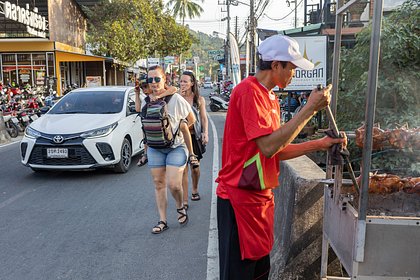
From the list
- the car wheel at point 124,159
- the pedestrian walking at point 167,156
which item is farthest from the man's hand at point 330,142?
the car wheel at point 124,159

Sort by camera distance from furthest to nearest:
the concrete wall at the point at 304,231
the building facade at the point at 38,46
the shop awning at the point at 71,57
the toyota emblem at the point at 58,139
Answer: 1. the shop awning at the point at 71,57
2. the building facade at the point at 38,46
3. the toyota emblem at the point at 58,139
4. the concrete wall at the point at 304,231

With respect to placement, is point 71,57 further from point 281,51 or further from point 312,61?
point 281,51

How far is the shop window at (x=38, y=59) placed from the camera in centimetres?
2741

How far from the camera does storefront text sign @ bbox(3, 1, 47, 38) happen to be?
2081cm

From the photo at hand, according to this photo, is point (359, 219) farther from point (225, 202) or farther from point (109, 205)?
point (109, 205)

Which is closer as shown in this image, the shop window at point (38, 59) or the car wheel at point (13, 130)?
the car wheel at point (13, 130)

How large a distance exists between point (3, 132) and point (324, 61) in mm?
8870

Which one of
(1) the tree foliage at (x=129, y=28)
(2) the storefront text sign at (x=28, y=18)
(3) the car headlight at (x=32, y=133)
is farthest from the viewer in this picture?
(1) the tree foliage at (x=129, y=28)

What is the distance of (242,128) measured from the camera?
2270 mm

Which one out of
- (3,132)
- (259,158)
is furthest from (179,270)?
(3,132)

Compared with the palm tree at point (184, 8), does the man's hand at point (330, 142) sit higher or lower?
lower

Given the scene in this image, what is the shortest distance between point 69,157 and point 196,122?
2.55 m

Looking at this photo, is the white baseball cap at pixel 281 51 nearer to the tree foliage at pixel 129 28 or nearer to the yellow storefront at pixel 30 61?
the yellow storefront at pixel 30 61

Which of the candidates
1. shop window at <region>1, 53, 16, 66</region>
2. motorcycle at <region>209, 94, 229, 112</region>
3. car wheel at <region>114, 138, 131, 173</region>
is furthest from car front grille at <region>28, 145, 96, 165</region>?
shop window at <region>1, 53, 16, 66</region>
